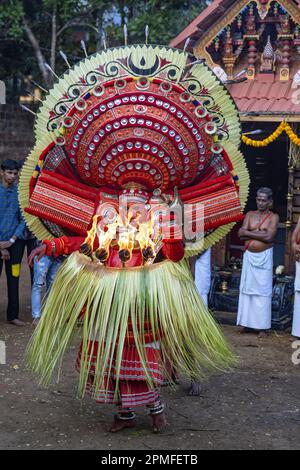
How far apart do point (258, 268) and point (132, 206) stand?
3307mm

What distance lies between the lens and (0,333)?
7.11 metres

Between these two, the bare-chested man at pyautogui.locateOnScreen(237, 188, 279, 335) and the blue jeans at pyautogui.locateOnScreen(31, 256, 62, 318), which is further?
the blue jeans at pyautogui.locateOnScreen(31, 256, 62, 318)

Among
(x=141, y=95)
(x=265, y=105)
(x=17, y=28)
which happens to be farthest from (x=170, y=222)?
(x=17, y=28)

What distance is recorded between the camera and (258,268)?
7.41m

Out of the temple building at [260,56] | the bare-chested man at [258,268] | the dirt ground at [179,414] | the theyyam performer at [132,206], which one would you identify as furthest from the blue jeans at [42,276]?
the theyyam performer at [132,206]

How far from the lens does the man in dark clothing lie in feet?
23.7

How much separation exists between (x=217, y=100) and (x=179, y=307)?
132 cm

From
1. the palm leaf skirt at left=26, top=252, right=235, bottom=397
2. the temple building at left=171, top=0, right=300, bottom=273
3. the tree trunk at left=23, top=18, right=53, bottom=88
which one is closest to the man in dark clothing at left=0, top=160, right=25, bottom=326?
the temple building at left=171, top=0, right=300, bottom=273

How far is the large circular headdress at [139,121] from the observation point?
4.22 meters

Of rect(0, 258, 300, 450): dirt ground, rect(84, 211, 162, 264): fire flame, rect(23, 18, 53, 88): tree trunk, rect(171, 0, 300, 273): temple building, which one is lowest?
rect(0, 258, 300, 450): dirt ground

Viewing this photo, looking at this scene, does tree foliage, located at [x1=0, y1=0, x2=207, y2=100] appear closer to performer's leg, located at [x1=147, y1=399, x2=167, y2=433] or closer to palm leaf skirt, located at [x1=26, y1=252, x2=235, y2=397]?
palm leaf skirt, located at [x1=26, y1=252, x2=235, y2=397]

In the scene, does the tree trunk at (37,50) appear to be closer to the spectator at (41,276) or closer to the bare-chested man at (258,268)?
the spectator at (41,276)

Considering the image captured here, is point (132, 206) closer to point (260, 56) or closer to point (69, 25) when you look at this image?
point (260, 56)

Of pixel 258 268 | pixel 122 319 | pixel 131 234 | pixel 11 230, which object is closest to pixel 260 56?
pixel 258 268
